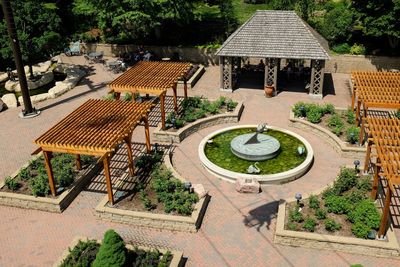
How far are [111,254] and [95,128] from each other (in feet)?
23.5

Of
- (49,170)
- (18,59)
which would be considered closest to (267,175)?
(49,170)

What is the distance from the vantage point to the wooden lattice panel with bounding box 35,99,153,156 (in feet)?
59.2

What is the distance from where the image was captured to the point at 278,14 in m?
29.8

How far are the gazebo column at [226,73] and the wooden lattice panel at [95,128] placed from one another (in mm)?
10065

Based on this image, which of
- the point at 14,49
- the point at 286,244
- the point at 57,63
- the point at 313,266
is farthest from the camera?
the point at 57,63

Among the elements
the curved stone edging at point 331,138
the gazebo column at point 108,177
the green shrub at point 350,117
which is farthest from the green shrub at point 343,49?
the gazebo column at point 108,177

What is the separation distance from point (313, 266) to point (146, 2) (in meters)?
25.6

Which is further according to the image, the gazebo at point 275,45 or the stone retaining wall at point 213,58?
the stone retaining wall at point 213,58

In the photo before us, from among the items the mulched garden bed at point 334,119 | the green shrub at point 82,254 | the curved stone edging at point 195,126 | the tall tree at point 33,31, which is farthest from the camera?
the tall tree at point 33,31

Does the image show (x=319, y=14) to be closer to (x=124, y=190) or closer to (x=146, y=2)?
(x=146, y=2)

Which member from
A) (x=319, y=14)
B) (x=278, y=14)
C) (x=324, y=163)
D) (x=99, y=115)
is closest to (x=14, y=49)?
(x=99, y=115)

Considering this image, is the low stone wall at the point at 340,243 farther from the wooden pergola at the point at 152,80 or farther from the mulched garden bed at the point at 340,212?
the wooden pergola at the point at 152,80

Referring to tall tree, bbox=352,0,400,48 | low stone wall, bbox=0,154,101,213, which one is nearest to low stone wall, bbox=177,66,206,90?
tall tree, bbox=352,0,400,48

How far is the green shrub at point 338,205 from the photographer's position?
56.6 ft
